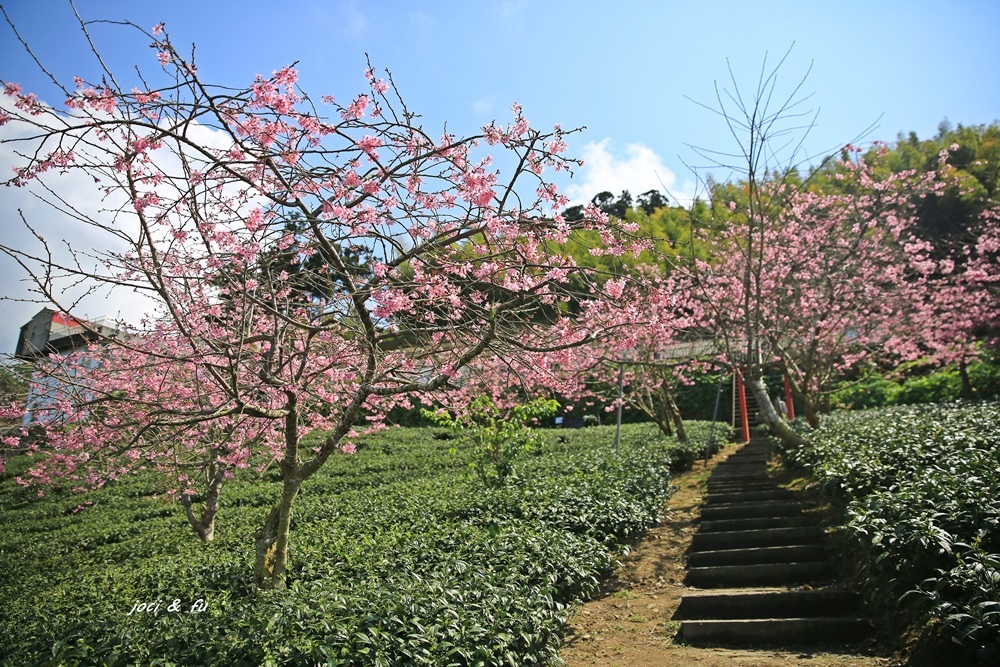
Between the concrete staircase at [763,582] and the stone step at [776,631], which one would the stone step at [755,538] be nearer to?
the concrete staircase at [763,582]

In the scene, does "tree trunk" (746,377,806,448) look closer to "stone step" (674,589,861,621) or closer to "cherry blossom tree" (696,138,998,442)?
"cherry blossom tree" (696,138,998,442)

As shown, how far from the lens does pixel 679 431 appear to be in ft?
50.1

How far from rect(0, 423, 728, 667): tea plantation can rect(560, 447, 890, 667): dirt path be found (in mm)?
265

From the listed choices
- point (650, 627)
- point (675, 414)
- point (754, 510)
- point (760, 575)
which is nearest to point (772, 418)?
point (754, 510)

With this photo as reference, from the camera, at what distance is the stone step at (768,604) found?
17.4 feet

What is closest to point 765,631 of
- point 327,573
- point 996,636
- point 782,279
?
point 996,636

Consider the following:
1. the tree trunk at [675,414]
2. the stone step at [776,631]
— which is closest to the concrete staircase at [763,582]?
the stone step at [776,631]

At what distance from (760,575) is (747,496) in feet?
10.4

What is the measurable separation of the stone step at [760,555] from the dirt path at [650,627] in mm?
287

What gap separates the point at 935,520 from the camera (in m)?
4.22

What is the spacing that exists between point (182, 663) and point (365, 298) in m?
2.33

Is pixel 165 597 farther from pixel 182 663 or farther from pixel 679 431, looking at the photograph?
pixel 679 431

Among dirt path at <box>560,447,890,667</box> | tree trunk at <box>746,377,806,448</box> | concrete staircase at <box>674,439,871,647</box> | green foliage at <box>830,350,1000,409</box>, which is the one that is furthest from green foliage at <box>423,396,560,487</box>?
green foliage at <box>830,350,1000,409</box>

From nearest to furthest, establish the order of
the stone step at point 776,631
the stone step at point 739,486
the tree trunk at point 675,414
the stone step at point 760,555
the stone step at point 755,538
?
the stone step at point 776,631, the stone step at point 760,555, the stone step at point 755,538, the stone step at point 739,486, the tree trunk at point 675,414
